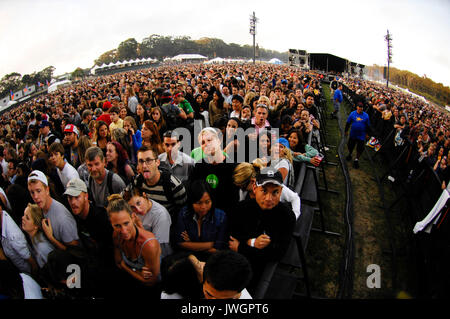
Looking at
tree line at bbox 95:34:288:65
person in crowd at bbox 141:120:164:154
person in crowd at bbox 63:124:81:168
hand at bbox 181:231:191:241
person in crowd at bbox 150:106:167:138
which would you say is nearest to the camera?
hand at bbox 181:231:191:241

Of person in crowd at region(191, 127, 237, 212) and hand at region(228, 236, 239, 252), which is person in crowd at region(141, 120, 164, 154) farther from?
hand at region(228, 236, 239, 252)

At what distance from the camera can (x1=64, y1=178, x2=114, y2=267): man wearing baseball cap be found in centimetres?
262

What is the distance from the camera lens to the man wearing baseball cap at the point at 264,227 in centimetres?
235

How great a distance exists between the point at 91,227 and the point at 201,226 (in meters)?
1.23

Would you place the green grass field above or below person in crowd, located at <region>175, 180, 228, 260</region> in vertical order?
below

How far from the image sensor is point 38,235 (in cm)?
254

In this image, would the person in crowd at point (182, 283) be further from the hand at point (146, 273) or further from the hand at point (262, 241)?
the hand at point (262, 241)

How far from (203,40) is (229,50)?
14276 mm

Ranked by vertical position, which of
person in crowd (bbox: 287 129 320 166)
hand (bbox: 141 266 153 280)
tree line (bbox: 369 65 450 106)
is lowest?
hand (bbox: 141 266 153 280)

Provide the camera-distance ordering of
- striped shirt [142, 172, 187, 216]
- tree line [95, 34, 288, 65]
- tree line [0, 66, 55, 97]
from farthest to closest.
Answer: tree line [95, 34, 288, 65]
tree line [0, 66, 55, 97]
striped shirt [142, 172, 187, 216]

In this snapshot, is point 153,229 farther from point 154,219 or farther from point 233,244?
point 233,244

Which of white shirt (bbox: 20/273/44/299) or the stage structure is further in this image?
the stage structure

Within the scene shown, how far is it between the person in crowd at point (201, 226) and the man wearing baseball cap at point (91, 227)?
0.76 meters

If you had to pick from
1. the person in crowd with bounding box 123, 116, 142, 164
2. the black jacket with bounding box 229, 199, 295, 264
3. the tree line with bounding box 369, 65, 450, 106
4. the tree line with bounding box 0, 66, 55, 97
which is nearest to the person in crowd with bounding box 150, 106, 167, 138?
the person in crowd with bounding box 123, 116, 142, 164
